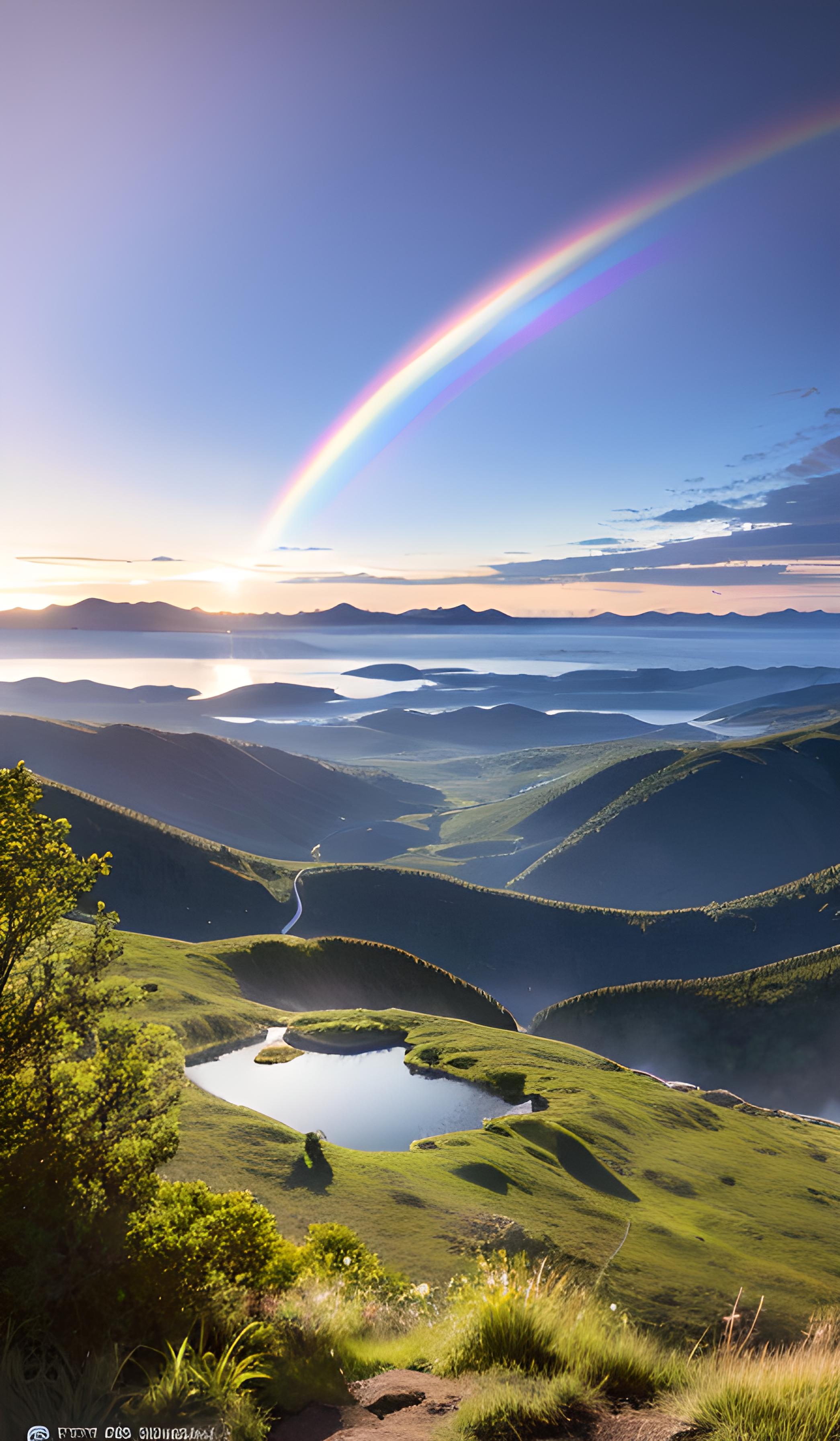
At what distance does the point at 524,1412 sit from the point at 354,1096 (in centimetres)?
4407

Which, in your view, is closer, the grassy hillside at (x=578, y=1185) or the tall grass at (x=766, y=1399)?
the tall grass at (x=766, y=1399)

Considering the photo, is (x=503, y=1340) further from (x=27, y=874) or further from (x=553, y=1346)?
(x=27, y=874)

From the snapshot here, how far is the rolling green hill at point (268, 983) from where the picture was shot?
5259 cm

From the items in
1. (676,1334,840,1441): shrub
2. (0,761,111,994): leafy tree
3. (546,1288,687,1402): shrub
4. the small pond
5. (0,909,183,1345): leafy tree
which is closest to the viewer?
(676,1334,840,1441): shrub

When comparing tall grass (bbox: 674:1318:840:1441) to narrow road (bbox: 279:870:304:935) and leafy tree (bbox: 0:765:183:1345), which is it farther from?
narrow road (bbox: 279:870:304:935)

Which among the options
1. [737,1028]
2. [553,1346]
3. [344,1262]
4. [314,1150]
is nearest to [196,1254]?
[553,1346]

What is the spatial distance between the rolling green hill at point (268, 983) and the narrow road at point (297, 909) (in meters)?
50.1

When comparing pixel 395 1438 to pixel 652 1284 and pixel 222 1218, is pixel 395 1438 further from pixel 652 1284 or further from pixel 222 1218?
pixel 652 1284

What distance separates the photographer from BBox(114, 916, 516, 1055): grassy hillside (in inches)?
2073

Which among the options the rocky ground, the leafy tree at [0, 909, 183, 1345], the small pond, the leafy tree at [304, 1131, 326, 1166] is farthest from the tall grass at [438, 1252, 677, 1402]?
the small pond

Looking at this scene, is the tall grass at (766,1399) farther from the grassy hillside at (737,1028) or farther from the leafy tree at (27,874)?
the grassy hillside at (737,1028)

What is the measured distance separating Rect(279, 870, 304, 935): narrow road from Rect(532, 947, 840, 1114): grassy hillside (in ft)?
166

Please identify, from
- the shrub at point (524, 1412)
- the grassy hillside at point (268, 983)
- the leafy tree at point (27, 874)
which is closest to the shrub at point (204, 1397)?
the shrub at point (524, 1412)

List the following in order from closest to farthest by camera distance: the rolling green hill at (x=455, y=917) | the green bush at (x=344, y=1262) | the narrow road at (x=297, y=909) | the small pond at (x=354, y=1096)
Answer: the green bush at (x=344, y=1262) → the small pond at (x=354, y=1096) → the rolling green hill at (x=455, y=917) → the narrow road at (x=297, y=909)
